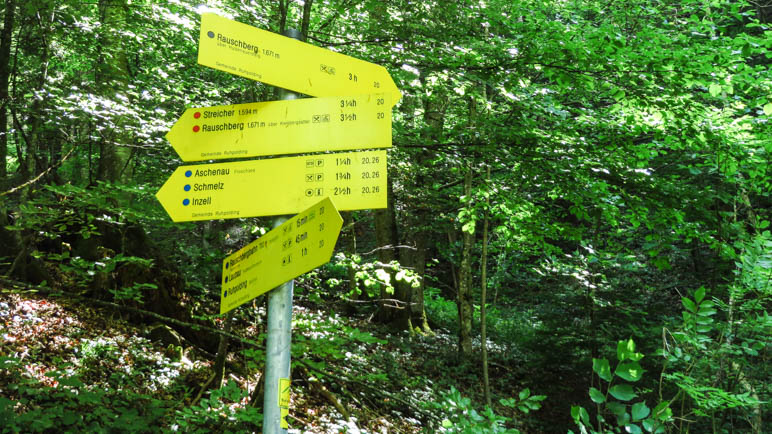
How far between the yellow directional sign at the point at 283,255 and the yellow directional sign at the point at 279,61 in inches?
24.5

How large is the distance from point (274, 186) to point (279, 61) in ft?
1.78

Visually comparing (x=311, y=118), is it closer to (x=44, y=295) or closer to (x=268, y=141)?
(x=268, y=141)

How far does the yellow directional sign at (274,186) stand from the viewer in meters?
1.71

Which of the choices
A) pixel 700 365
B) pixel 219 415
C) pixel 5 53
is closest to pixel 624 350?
pixel 219 415

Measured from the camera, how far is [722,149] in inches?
172

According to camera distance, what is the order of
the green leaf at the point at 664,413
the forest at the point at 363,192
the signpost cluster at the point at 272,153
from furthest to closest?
the forest at the point at 363,192 → the signpost cluster at the point at 272,153 → the green leaf at the point at 664,413

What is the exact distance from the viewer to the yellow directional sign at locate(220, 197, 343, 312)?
1.38 meters

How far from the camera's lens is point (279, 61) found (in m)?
1.89

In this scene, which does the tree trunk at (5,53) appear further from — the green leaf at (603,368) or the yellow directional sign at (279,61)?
the green leaf at (603,368)

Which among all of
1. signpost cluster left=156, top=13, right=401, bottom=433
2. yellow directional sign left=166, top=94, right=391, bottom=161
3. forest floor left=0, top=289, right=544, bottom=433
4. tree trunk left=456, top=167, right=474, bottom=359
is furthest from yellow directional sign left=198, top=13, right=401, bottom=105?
tree trunk left=456, top=167, right=474, bottom=359

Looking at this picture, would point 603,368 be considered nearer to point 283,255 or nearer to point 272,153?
point 283,255

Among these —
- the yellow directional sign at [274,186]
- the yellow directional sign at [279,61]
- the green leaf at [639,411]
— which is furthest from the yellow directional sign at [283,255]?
the green leaf at [639,411]

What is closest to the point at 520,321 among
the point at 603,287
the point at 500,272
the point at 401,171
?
the point at 500,272

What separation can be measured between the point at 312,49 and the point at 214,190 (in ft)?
2.39
